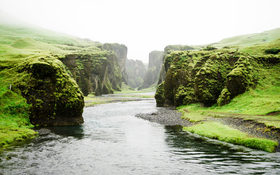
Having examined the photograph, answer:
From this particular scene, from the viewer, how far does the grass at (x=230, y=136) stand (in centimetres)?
2644

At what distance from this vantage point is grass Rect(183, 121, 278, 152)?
86.7 feet

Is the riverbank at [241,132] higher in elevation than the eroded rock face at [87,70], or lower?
lower

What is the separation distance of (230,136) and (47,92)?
122 feet

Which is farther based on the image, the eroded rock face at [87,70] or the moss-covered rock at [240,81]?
the eroded rock face at [87,70]

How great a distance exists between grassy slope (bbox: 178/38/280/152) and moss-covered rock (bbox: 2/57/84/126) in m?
26.0

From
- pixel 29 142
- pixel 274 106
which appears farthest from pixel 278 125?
pixel 29 142

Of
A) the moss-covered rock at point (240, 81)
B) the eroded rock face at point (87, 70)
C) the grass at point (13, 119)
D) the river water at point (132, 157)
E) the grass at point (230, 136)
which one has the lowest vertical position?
the river water at point (132, 157)

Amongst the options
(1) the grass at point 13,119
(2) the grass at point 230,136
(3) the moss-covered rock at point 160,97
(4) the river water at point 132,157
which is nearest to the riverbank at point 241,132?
(2) the grass at point 230,136

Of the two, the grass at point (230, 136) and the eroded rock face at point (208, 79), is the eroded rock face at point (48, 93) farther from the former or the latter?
the eroded rock face at point (208, 79)

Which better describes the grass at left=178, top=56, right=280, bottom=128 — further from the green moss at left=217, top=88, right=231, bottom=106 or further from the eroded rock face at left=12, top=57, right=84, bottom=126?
the eroded rock face at left=12, top=57, right=84, bottom=126

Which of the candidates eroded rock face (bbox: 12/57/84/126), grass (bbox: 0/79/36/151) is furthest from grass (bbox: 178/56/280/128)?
grass (bbox: 0/79/36/151)

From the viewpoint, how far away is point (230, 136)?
1254 inches

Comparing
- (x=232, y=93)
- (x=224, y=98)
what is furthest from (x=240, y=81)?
(x=224, y=98)

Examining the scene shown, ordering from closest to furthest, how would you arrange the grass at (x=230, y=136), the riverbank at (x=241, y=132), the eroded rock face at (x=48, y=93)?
the grass at (x=230, y=136) → the riverbank at (x=241, y=132) → the eroded rock face at (x=48, y=93)
